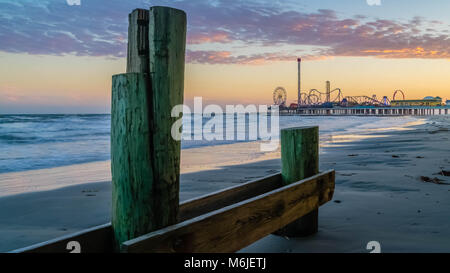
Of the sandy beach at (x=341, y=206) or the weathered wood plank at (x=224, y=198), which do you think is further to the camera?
the sandy beach at (x=341, y=206)

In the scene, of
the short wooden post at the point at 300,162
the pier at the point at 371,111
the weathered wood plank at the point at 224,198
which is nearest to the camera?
the weathered wood plank at the point at 224,198

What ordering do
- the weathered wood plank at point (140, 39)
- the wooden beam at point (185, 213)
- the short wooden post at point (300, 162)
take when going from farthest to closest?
the short wooden post at point (300, 162) < the weathered wood plank at point (140, 39) < the wooden beam at point (185, 213)

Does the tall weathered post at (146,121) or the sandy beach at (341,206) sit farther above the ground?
the tall weathered post at (146,121)

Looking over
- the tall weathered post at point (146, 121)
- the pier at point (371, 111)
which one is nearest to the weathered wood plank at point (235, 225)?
the tall weathered post at point (146, 121)

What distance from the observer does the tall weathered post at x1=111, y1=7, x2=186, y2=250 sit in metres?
1.75

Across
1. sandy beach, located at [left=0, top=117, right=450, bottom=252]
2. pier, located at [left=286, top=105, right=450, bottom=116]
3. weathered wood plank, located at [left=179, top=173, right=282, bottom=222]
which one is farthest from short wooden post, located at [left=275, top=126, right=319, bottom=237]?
pier, located at [left=286, top=105, right=450, bottom=116]

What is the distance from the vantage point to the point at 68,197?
200 inches

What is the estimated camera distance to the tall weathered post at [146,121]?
68.8 inches

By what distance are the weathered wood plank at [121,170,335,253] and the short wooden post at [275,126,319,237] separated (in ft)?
0.54

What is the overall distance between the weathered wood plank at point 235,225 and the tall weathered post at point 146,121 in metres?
0.15

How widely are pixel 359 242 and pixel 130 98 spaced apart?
230cm

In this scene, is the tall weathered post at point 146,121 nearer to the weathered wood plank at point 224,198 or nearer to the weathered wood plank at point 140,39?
the weathered wood plank at point 140,39
